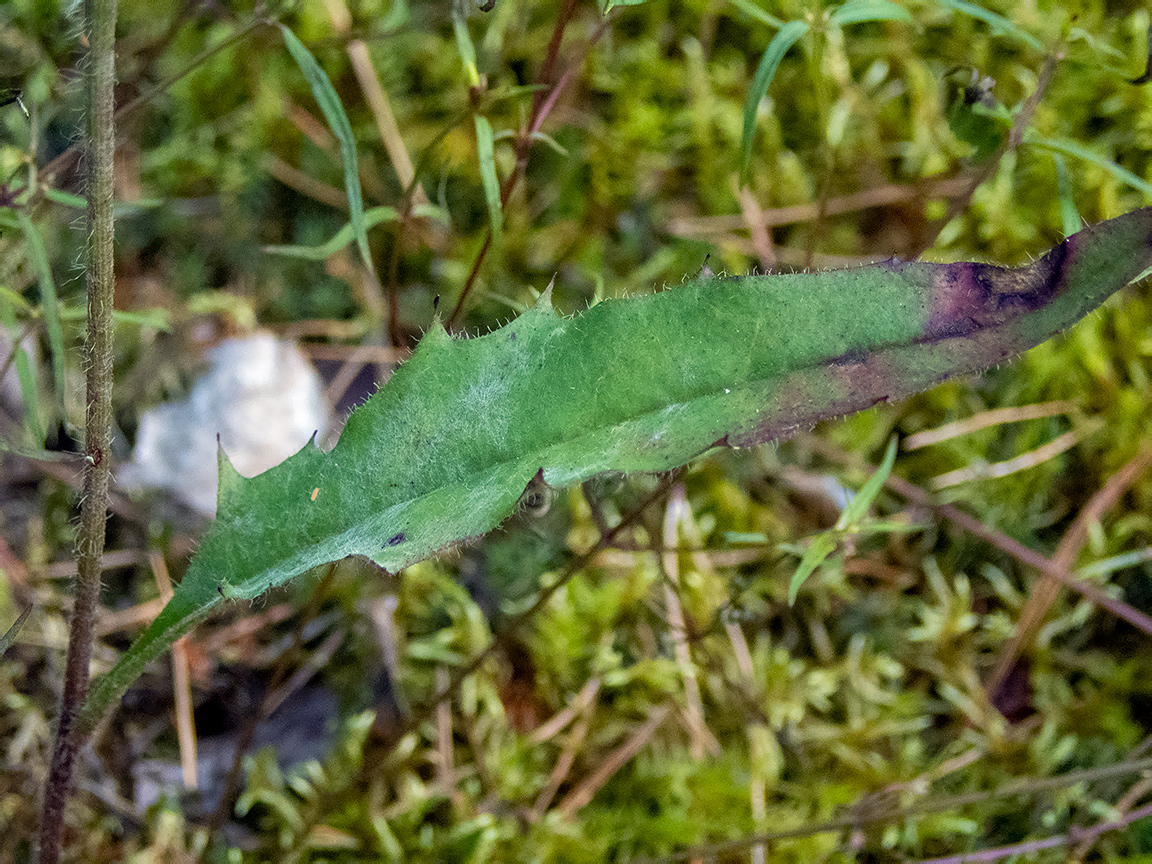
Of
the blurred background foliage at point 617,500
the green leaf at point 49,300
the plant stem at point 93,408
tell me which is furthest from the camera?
the blurred background foliage at point 617,500

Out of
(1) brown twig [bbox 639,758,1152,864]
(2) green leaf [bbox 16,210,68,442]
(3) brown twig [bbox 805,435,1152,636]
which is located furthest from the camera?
(3) brown twig [bbox 805,435,1152,636]

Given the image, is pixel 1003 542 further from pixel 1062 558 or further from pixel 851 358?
pixel 851 358

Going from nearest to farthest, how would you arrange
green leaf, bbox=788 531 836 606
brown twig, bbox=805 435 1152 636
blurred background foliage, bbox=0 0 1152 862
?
green leaf, bbox=788 531 836 606, blurred background foliage, bbox=0 0 1152 862, brown twig, bbox=805 435 1152 636

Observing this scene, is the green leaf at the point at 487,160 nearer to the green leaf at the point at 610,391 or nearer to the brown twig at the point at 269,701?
the green leaf at the point at 610,391

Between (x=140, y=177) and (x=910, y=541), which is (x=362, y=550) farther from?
(x=140, y=177)

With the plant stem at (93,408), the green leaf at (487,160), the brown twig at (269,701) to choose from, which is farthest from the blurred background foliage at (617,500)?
the plant stem at (93,408)

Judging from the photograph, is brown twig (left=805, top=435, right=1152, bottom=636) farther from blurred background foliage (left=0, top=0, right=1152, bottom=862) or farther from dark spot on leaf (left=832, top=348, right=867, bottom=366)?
dark spot on leaf (left=832, top=348, right=867, bottom=366)

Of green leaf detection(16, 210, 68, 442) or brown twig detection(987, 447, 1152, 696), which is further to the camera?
brown twig detection(987, 447, 1152, 696)

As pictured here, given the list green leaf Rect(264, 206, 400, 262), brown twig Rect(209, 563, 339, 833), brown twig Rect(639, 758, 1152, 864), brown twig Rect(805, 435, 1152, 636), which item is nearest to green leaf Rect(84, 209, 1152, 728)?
brown twig Rect(209, 563, 339, 833)
